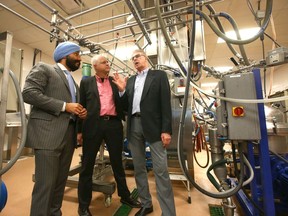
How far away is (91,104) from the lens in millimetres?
1565

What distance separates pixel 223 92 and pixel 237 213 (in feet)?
4.04

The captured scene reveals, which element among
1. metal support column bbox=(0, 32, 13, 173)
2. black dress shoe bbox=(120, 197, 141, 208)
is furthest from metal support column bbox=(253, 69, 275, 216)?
metal support column bbox=(0, 32, 13, 173)

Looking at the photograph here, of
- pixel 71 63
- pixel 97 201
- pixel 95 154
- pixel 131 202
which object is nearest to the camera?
pixel 71 63

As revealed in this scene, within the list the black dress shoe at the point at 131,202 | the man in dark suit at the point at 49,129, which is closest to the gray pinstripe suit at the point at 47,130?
the man in dark suit at the point at 49,129

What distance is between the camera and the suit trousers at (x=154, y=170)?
126 centimetres

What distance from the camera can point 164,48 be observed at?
2555 millimetres

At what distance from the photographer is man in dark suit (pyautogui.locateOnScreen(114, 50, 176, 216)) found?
1.30 meters

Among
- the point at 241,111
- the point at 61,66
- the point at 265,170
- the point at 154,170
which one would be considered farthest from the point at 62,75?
the point at 265,170

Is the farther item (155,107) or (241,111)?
(155,107)

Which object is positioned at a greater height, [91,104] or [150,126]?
[91,104]

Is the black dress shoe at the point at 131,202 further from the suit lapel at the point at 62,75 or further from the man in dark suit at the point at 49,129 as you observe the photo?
the suit lapel at the point at 62,75

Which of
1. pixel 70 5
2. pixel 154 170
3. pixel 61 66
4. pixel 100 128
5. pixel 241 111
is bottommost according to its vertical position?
pixel 154 170

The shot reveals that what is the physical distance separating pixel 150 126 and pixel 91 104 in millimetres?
627

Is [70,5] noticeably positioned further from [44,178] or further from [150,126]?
[44,178]
